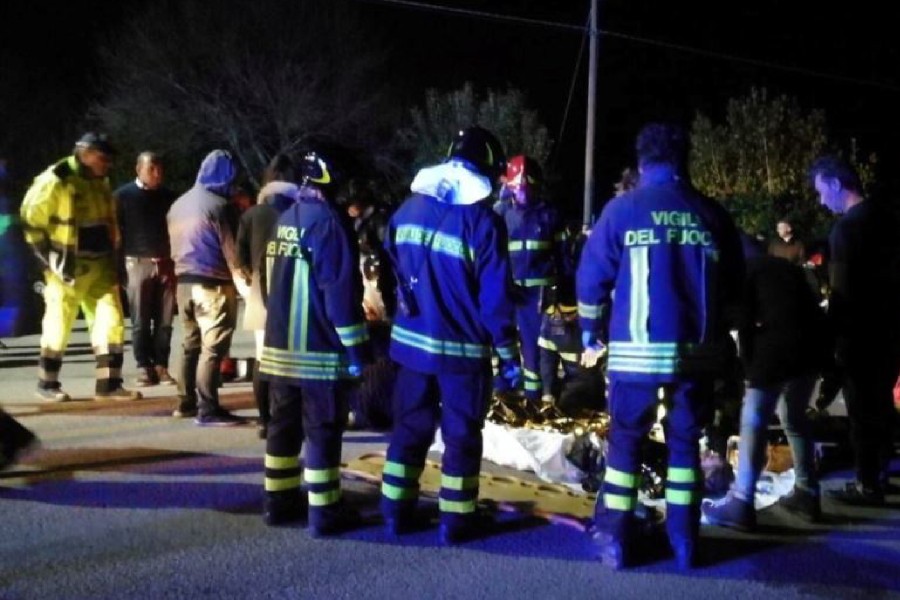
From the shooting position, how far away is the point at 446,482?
5.96 metres

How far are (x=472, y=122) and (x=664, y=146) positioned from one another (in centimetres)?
2706

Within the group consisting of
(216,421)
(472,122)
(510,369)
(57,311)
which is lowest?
(216,421)

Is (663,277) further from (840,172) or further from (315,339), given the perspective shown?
(840,172)

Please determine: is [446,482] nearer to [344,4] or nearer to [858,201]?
[858,201]

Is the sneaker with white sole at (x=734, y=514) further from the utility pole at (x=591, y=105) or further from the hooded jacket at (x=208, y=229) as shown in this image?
the utility pole at (x=591, y=105)

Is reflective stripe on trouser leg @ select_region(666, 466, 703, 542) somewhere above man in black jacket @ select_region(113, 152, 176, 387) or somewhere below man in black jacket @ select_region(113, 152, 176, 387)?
below

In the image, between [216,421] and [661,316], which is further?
[216,421]

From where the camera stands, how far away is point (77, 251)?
9445 millimetres

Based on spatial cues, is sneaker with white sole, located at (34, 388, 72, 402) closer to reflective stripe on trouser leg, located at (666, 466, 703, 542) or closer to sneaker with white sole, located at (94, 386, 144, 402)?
sneaker with white sole, located at (94, 386, 144, 402)

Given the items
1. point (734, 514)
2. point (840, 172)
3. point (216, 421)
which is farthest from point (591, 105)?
point (734, 514)

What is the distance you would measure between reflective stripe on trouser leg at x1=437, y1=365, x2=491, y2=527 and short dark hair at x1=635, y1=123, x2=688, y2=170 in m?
1.36

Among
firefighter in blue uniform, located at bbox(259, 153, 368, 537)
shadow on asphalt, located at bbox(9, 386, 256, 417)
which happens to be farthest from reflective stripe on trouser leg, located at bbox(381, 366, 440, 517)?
shadow on asphalt, located at bbox(9, 386, 256, 417)

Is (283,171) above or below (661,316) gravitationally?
above

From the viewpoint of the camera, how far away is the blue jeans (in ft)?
20.7
